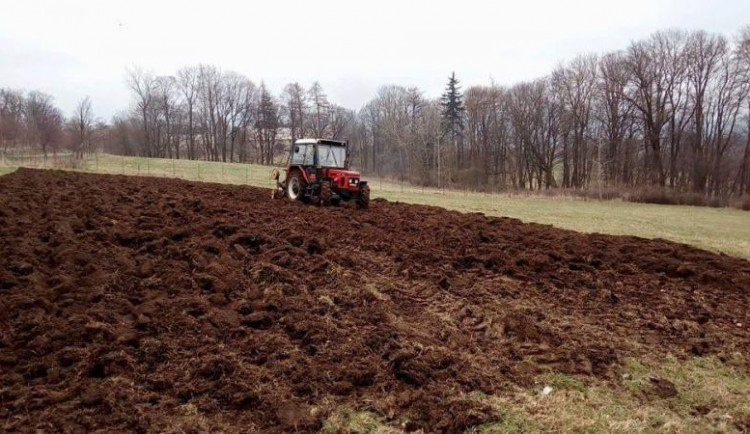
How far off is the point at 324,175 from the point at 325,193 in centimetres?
73

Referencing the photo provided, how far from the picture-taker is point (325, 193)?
1353 cm

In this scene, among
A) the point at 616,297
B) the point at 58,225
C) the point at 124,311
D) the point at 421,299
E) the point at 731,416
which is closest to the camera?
the point at 731,416

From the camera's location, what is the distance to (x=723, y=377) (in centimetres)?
469

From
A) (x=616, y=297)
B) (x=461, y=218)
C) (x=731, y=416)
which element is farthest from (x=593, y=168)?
(x=731, y=416)

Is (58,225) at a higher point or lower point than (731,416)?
higher

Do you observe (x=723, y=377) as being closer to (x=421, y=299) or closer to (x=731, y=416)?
(x=731, y=416)

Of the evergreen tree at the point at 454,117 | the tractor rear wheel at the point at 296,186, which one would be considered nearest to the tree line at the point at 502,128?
the evergreen tree at the point at 454,117

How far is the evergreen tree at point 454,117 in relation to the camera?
58.9m

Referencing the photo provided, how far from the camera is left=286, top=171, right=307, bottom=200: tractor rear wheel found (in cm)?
1423

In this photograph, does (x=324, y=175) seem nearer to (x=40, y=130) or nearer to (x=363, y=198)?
(x=363, y=198)

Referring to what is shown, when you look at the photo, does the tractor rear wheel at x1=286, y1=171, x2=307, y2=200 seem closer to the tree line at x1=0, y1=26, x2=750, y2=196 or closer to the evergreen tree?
the tree line at x1=0, y1=26, x2=750, y2=196

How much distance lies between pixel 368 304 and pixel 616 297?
3645 millimetres

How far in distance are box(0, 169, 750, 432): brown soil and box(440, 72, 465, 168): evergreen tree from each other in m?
49.9

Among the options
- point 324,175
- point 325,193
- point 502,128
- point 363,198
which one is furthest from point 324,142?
point 502,128
